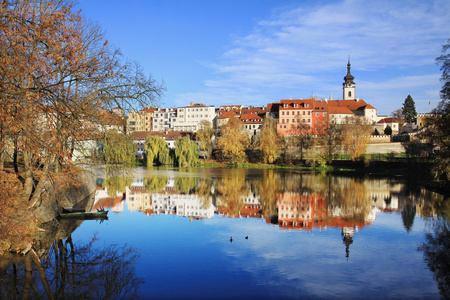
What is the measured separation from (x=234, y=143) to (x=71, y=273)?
53282 millimetres

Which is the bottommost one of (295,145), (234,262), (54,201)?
(234,262)

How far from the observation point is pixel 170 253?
11.6 metres

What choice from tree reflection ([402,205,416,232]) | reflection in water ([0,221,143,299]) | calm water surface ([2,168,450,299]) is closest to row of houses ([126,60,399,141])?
tree reflection ([402,205,416,232])

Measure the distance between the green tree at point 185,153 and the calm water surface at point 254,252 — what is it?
36.1 metres

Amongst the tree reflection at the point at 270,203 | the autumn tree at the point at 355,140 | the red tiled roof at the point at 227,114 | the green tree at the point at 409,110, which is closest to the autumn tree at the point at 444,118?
the tree reflection at the point at 270,203

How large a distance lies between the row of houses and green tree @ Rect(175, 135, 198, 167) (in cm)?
805

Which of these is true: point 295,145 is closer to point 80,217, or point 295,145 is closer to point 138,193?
point 138,193

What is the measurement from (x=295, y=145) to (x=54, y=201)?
49524mm

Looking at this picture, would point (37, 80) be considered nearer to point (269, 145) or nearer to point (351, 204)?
point (351, 204)

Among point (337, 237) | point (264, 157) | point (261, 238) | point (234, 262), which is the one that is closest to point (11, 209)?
point (234, 262)

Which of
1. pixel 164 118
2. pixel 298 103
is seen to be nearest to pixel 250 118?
pixel 298 103

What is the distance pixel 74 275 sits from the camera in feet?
31.1

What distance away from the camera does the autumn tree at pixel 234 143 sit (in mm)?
61509

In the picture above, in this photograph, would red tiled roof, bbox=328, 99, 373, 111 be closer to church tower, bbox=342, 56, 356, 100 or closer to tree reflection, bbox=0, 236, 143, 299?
church tower, bbox=342, 56, 356, 100
